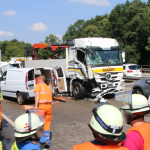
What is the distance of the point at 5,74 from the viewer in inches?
431

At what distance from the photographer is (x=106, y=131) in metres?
1.65

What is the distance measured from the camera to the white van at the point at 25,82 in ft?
30.7

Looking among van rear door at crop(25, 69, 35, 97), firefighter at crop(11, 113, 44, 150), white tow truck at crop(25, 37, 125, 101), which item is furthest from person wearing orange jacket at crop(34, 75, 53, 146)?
white tow truck at crop(25, 37, 125, 101)

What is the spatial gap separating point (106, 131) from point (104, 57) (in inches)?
350

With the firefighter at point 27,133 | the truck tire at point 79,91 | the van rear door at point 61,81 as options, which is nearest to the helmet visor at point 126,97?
the firefighter at point 27,133

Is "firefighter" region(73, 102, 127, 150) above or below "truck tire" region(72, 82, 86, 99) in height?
above

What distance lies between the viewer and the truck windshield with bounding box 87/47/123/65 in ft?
33.1

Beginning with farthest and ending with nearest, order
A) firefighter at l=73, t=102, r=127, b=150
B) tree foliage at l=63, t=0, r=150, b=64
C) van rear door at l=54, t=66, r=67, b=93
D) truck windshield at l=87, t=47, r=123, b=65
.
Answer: tree foliage at l=63, t=0, r=150, b=64
van rear door at l=54, t=66, r=67, b=93
truck windshield at l=87, t=47, r=123, b=65
firefighter at l=73, t=102, r=127, b=150

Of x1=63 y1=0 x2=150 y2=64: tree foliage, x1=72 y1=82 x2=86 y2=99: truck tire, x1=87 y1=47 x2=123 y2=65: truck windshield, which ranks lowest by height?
x1=72 y1=82 x2=86 y2=99: truck tire

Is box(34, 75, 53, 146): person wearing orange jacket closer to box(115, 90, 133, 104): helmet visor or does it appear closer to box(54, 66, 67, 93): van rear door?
box(115, 90, 133, 104): helmet visor

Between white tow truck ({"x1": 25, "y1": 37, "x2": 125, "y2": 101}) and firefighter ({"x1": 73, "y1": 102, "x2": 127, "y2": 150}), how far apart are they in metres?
8.10

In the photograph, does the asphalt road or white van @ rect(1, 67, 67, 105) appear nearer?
the asphalt road

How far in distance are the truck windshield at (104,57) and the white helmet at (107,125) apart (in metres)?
8.34

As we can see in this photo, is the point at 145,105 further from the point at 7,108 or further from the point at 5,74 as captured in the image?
the point at 5,74
